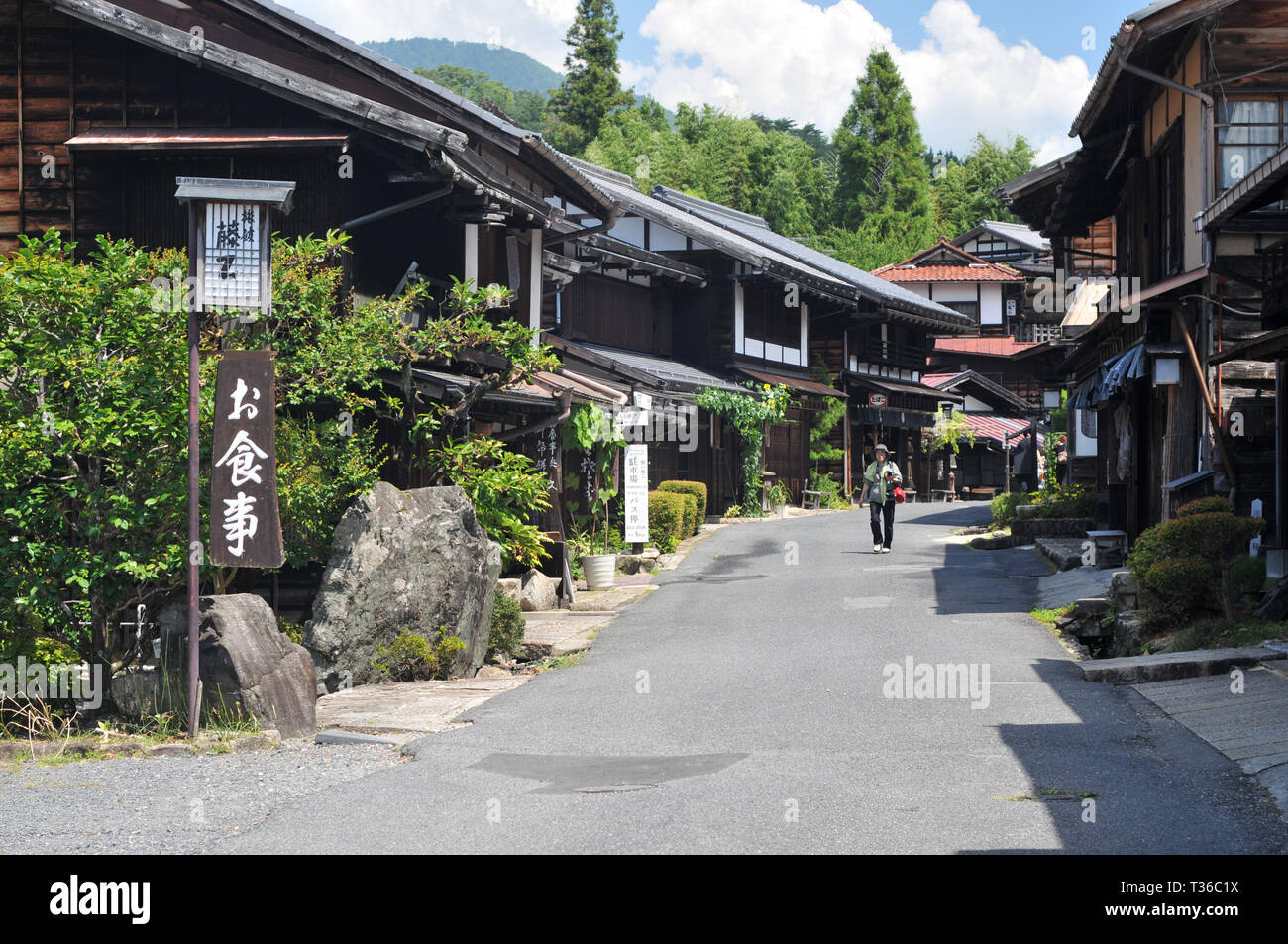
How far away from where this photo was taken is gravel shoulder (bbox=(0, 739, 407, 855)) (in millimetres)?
6852

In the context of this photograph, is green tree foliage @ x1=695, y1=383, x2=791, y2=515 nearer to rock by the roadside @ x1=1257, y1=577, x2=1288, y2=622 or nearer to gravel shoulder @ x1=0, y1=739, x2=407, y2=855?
rock by the roadside @ x1=1257, y1=577, x2=1288, y2=622

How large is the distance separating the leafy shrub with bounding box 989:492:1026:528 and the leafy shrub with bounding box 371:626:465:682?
16.7 m

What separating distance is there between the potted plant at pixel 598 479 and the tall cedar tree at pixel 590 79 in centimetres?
5051

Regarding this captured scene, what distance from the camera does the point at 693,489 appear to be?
2834 cm

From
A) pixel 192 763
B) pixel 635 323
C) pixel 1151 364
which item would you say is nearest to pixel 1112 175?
pixel 1151 364

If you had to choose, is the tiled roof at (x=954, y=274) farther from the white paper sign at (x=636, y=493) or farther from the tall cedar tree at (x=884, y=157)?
the white paper sign at (x=636, y=493)

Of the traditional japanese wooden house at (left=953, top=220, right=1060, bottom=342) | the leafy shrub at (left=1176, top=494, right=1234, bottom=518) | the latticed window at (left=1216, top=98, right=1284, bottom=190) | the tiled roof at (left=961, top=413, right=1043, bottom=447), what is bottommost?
the leafy shrub at (left=1176, top=494, right=1234, bottom=518)

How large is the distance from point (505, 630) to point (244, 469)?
5.50m

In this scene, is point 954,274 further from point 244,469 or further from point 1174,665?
point 244,469

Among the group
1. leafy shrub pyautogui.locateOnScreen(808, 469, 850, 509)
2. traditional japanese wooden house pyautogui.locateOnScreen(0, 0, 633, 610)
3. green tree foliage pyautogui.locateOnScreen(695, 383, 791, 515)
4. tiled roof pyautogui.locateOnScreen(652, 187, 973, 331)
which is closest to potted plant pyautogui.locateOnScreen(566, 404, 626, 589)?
traditional japanese wooden house pyautogui.locateOnScreen(0, 0, 633, 610)

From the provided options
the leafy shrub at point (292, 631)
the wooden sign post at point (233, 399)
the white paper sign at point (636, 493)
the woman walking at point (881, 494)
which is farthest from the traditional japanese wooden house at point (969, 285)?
the wooden sign post at point (233, 399)

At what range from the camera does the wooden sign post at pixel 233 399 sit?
988 cm

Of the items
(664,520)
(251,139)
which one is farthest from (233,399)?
(664,520)

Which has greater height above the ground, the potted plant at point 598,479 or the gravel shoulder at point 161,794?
the potted plant at point 598,479
